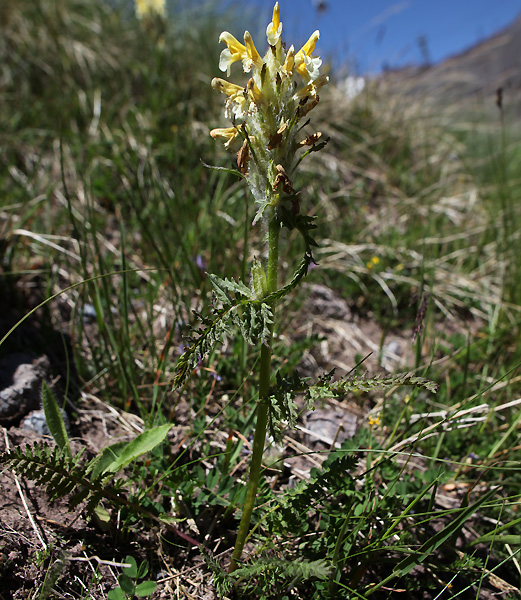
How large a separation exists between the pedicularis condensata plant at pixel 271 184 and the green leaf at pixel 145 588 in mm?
606

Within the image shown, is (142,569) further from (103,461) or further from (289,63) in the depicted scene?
(289,63)

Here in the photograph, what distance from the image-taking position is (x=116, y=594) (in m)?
1.23

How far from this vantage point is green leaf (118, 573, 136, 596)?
1.26 metres

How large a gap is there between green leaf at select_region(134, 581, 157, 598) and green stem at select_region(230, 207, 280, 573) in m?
0.23

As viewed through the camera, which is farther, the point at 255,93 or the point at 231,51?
the point at 231,51

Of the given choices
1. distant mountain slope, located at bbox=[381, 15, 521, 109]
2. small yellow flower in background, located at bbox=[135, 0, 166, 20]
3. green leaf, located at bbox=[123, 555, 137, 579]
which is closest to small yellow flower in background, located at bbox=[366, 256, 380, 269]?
green leaf, located at bbox=[123, 555, 137, 579]

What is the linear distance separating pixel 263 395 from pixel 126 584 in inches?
27.3

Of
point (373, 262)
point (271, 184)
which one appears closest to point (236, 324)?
point (271, 184)

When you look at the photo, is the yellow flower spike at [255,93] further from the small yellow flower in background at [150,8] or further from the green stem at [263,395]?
the small yellow flower in background at [150,8]

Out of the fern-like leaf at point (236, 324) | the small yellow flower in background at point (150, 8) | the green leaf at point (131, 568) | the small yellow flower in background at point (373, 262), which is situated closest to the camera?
the fern-like leaf at point (236, 324)

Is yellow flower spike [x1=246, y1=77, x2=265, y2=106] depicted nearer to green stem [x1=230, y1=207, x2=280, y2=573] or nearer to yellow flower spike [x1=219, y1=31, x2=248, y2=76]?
yellow flower spike [x1=219, y1=31, x2=248, y2=76]

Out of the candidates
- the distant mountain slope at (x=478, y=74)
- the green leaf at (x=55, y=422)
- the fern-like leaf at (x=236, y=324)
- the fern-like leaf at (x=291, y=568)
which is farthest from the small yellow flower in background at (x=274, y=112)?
the distant mountain slope at (x=478, y=74)

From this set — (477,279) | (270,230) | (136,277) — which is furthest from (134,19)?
(270,230)

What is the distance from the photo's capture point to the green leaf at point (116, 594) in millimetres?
1227
